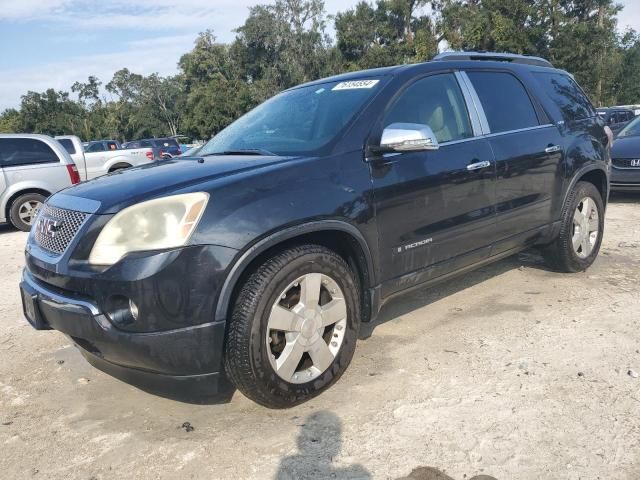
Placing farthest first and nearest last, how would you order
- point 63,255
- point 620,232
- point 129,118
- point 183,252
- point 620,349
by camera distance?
point 129,118
point 620,232
point 620,349
point 63,255
point 183,252

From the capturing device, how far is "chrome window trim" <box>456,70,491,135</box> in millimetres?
3854

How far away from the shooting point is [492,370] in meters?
3.18

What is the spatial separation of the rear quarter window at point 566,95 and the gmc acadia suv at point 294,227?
0.45 m

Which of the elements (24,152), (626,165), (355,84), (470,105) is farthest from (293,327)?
(24,152)

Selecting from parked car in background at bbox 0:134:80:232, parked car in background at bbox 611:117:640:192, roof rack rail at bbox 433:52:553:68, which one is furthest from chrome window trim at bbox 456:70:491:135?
parked car in background at bbox 0:134:80:232

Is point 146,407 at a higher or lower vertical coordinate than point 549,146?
lower

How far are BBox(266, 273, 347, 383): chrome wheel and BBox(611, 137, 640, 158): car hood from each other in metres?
7.51

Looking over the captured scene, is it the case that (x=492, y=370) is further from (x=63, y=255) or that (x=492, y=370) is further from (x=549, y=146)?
(x=63, y=255)

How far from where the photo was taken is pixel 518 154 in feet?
13.1

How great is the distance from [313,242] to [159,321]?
36.2 inches

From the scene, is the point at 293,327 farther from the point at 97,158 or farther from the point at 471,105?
the point at 97,158

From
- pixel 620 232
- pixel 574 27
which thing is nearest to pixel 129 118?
pixel 574 27

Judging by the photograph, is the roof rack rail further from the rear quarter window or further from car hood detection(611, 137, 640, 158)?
car hood detection(611, 137, 640, 158)

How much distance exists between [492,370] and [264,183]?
1713 mm
